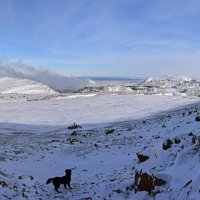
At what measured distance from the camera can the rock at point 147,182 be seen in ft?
42.9

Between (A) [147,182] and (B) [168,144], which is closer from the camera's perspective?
(A) [147,182]

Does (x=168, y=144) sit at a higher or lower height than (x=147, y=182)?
higher

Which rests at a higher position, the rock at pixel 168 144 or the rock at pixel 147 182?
the rock at pixel 168 144

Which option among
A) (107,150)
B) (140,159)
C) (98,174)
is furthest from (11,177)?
(107,150)

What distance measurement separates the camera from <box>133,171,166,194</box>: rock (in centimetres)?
1306

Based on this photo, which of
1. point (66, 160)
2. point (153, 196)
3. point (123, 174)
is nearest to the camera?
point (153, 196)

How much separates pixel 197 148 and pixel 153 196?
3.01m

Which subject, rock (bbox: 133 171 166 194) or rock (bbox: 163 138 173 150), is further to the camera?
rock (bbox: 163 138 173 150)

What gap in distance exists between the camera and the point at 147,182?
1329 centimetres

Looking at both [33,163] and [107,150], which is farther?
[107,150]

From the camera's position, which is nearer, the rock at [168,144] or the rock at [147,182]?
the rock at [147,182]

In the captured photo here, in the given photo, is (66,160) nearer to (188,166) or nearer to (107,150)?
(107,150)

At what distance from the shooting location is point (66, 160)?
81.7 ft

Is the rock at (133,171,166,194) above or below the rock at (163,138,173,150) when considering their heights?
below
